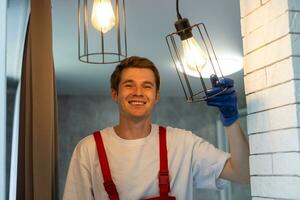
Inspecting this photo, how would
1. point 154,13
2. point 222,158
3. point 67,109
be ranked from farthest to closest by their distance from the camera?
point 67,109, point 154,13, point 222,158

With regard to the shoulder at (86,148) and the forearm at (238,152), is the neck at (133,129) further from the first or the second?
the forearm at (238,152)

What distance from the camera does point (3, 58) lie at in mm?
622

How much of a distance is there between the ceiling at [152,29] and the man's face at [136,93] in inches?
30.0

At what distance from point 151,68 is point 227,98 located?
53cm

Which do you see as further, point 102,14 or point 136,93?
point 136,93

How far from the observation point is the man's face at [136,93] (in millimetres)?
1416

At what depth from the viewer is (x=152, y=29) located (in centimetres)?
259

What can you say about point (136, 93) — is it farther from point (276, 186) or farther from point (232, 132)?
point (276, 186)

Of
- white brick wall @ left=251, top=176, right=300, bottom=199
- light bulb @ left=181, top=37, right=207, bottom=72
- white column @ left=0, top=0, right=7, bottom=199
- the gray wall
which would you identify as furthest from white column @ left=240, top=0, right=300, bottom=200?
the gray wall

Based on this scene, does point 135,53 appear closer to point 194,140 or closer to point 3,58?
point 194,140

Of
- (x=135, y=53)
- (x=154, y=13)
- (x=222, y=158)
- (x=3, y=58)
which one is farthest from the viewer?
(x=135, y=53)

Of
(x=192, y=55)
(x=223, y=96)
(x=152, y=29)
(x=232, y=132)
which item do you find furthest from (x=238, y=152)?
(x=152, y=29)

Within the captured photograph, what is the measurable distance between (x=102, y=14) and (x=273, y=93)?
0.62 meters

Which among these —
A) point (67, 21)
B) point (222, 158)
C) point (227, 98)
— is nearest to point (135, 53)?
point (67, 21)
